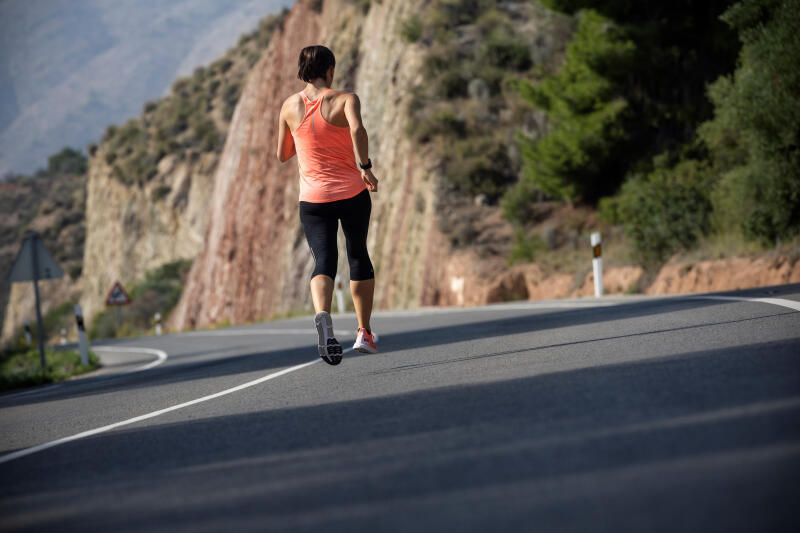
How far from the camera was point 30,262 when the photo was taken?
16.8m

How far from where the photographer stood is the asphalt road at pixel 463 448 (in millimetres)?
2783

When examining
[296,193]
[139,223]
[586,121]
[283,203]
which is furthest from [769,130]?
[139,223]

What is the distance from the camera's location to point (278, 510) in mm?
3061

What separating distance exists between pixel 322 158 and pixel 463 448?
4.38 metres

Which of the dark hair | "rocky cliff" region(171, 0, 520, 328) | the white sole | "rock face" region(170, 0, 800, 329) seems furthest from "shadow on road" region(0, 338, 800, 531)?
"rocky cliff" region(171, 0, 520, 328)

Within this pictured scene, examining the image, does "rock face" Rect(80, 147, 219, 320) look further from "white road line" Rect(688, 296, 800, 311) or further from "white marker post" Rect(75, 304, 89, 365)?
"white road line" Rect(688, 296, 800, 311)

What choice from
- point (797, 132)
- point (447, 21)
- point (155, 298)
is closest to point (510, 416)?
point (797, 132)

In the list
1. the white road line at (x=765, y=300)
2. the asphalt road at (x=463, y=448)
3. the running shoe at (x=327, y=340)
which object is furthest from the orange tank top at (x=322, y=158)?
the white road line at (x=765, y=300)


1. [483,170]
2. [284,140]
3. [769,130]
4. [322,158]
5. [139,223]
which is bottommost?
[322,158]

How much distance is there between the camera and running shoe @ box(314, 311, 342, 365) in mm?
7191

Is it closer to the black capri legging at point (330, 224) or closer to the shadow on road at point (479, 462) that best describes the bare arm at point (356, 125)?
the black capri legging at point (330, 224)

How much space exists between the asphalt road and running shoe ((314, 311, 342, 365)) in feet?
0.66

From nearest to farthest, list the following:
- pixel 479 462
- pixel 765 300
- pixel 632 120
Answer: pixel 479 462, pixel 765 300, pixel 632 120

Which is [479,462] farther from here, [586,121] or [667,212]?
[586,121]
